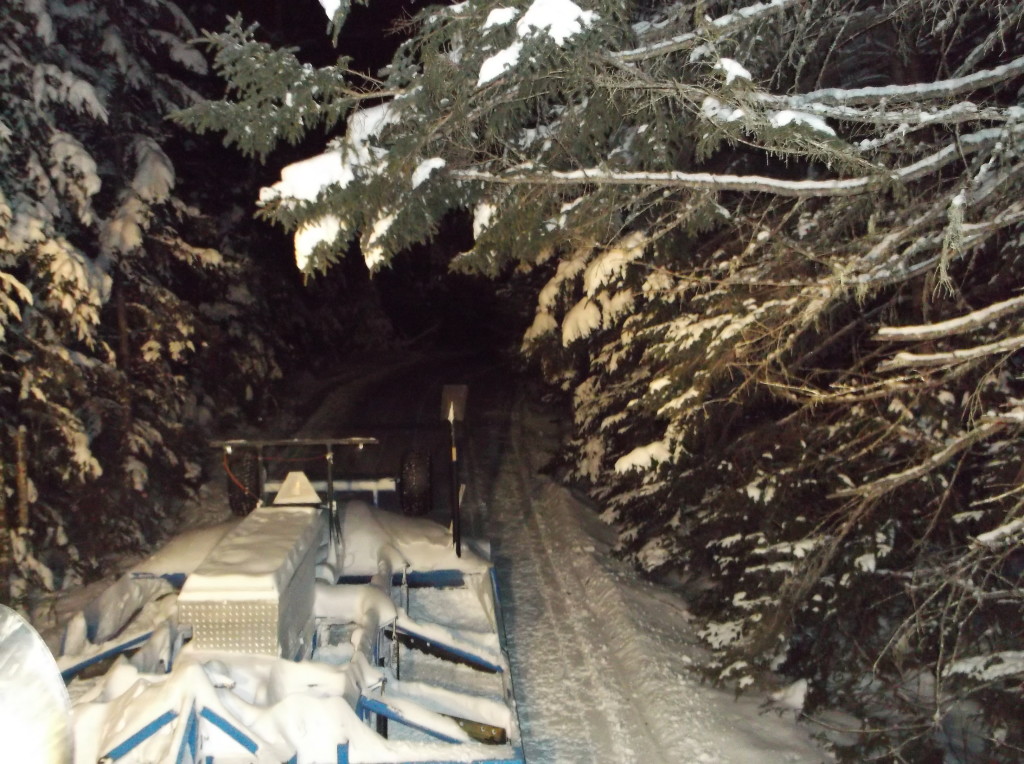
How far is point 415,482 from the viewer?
8695mm

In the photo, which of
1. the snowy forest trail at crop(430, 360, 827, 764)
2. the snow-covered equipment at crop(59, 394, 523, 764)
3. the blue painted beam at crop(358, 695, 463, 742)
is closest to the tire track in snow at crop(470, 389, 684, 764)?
the snowy forest trail at crop(430, 360, 827, 764)

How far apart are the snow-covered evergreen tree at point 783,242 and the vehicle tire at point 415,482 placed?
2.39 m

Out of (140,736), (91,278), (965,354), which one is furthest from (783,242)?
(91,278)

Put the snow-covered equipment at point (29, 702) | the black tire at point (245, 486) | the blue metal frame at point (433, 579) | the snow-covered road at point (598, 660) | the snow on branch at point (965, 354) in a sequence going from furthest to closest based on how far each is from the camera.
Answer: the black tire at point (245, 486), the blue metal frame at point (433, 579), the snow-covered road at point (598, 660), the snow on branch at point (965, 354), the snow-covered equipment at point (29, 702)

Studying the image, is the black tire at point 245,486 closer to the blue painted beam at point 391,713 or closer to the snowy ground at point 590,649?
the snowy ground at point 590,649

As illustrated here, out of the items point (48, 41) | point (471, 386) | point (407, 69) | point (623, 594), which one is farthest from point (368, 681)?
point (471, 386)

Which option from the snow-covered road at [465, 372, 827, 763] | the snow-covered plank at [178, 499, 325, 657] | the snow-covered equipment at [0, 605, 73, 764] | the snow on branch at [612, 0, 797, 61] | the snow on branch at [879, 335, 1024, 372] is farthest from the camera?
the snow-covered road at [465, 372, 827, 763]

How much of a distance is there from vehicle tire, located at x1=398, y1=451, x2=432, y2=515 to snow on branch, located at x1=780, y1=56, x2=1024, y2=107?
564 cm

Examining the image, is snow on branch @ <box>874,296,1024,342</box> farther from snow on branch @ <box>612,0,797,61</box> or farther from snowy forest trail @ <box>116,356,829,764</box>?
snowy forest trail @ <box>116,356,829,764</box>

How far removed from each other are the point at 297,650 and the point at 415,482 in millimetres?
3891

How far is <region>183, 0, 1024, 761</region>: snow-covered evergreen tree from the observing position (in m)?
4.18

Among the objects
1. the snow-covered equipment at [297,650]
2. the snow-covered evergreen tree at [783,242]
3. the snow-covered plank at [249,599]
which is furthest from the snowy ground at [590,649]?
the snow-covered plank at [249,599]

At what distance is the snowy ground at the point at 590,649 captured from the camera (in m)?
6.09

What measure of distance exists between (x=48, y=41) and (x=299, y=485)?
6.22 m
